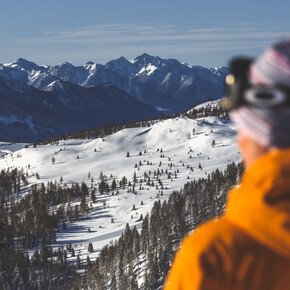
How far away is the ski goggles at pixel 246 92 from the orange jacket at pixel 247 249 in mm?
398

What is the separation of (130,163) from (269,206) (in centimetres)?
16028

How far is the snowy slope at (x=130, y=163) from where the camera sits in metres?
116

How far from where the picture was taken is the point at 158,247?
279ft

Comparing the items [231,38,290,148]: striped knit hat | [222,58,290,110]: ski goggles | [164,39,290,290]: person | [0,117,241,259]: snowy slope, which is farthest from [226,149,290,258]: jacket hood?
[0,117,241,259]: snowy slope

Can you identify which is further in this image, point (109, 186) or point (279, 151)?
point (109, 186)

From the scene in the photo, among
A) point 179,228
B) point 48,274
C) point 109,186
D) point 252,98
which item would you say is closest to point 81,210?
point 109,186

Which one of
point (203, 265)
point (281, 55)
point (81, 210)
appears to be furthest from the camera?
point (81, 210)

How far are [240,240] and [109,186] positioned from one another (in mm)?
142777

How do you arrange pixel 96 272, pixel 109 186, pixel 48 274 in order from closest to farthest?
pixel 96 272
pixel 48 274
pixel 109 186

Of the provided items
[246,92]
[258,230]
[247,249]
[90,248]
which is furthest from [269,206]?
[90,248]

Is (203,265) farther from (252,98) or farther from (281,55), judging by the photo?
(281,55)

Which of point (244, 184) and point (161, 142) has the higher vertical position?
point (244, 184)

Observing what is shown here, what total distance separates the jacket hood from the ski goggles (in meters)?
0.44

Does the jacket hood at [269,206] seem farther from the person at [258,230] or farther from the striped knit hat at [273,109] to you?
the striped knit hat at [273,109]
